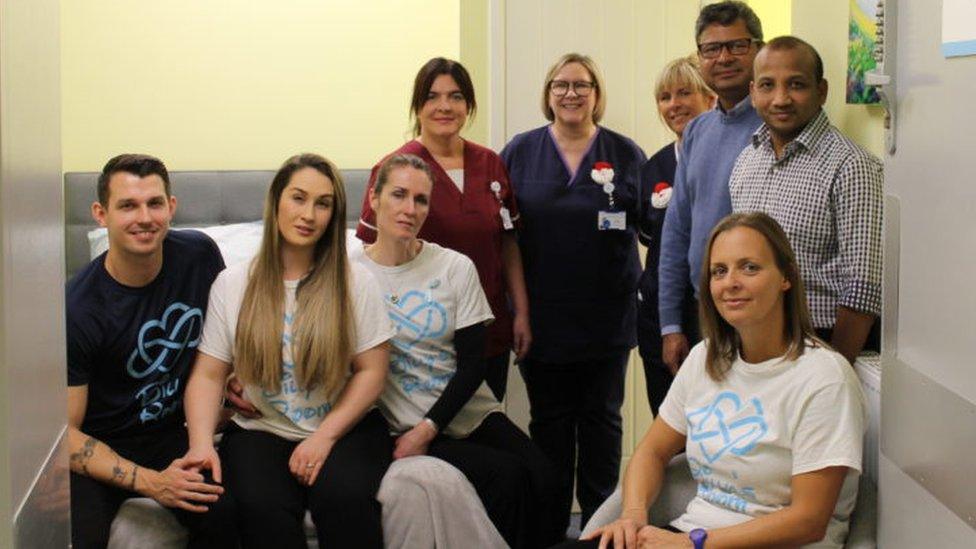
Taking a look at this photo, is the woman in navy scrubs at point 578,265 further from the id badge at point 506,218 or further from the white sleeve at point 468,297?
the white sleeve at point 468,297

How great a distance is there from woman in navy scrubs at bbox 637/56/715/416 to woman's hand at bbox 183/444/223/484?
1251 millimetres

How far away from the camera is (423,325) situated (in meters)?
2.98

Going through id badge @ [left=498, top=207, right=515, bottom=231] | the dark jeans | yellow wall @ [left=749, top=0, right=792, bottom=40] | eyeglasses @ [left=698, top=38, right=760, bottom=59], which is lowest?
the dark jeans

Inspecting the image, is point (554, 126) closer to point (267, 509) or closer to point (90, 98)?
point (267, 509)

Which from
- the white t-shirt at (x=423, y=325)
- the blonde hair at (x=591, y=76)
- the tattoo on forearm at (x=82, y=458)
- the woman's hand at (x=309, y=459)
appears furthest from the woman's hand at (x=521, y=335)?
the tattoo on forearm at (x=82, y=458)

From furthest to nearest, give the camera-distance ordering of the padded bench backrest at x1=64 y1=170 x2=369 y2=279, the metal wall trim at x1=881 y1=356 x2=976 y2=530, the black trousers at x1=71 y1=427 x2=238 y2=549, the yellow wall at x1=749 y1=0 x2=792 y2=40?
the yellow wall at x1=749 y1=0 x2=792 y2=40 → the padded bench backrest at x1=64 y1=170 x2=369 y2=279 → the black trousers at x1=71 y1=427 x2=238 y2=549 → the metal wall trim at x1=881 y1=356 x2=976 y2=530

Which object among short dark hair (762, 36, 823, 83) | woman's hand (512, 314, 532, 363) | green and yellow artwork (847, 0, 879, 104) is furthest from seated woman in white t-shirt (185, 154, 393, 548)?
green and yellow artwork (847, 0, 879, 104)

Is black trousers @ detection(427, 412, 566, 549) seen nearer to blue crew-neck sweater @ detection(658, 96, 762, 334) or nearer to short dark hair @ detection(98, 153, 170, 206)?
blue crew-neck sweater @ detection(658, 96, 762, 334)

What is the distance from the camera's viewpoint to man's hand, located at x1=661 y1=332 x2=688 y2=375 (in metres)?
3.04

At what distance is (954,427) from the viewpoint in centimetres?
157

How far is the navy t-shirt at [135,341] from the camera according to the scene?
2650mm

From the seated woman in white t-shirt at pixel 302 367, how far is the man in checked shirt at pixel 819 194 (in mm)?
1014

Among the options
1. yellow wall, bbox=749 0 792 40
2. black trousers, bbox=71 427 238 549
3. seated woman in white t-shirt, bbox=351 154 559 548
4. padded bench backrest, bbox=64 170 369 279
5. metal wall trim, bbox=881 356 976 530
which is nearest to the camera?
metal wall trim, bbox=881 356 976 530

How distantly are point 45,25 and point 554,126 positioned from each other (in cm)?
228
